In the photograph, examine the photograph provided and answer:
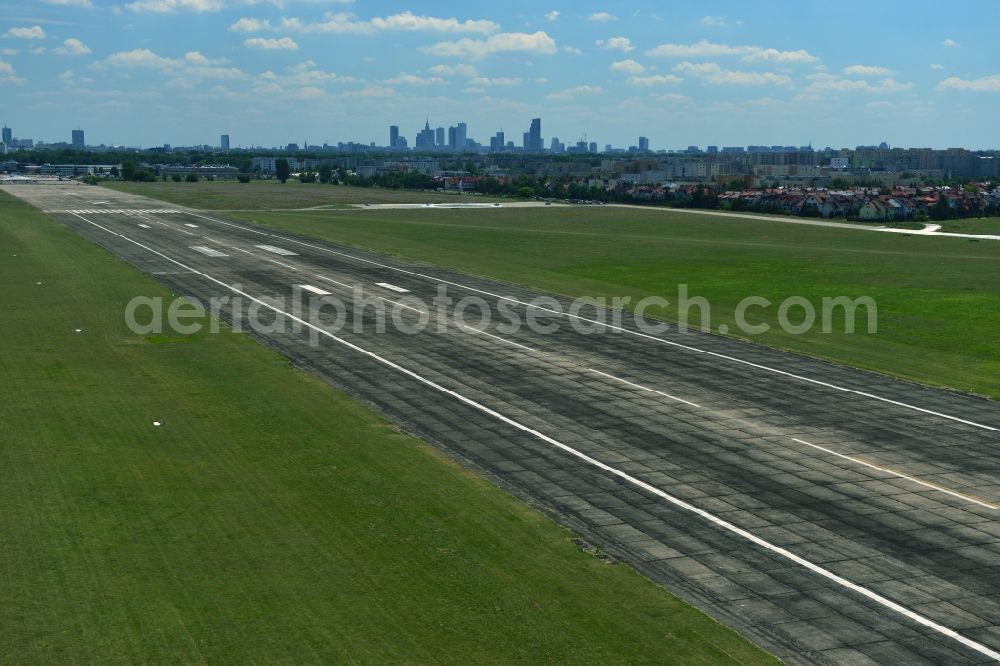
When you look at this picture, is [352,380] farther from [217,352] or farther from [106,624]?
[106,624]

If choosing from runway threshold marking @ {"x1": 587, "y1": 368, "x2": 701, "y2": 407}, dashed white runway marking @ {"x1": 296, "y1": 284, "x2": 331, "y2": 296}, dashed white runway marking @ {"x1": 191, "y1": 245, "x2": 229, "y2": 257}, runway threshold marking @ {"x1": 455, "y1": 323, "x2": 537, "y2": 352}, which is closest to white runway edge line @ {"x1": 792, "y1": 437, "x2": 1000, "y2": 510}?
runway threshold marking @ {"x1": 587, "y1": 368, "x2": 701, "y2": 407}

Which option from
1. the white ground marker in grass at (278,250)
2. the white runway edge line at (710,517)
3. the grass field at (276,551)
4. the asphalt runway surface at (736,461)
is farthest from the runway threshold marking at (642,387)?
the white ground marker in grass at (278,250)

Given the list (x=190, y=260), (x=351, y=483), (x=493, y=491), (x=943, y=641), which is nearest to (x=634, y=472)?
(x=493, y=491)

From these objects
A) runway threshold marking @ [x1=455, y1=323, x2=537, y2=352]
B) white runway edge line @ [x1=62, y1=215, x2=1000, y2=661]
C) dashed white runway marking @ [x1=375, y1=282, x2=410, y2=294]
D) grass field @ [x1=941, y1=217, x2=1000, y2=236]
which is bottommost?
white runway edge line @ [x1=62, y1=215, x2=1000, y2=661]

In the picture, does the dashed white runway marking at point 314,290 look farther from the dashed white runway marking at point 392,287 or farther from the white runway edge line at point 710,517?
the white runway edge line at point 710,517

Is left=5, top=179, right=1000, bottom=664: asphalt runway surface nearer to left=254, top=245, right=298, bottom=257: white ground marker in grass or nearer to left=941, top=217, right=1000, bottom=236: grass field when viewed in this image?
left=254, top=245, right=298, bottom=257: white ground marker in grass

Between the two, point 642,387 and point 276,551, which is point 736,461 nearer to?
point 642,387

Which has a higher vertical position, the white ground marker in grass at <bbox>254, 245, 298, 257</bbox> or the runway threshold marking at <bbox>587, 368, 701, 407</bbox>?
the white ground marker in grass at <bbox>254, 245, 298, 257</bbox>
